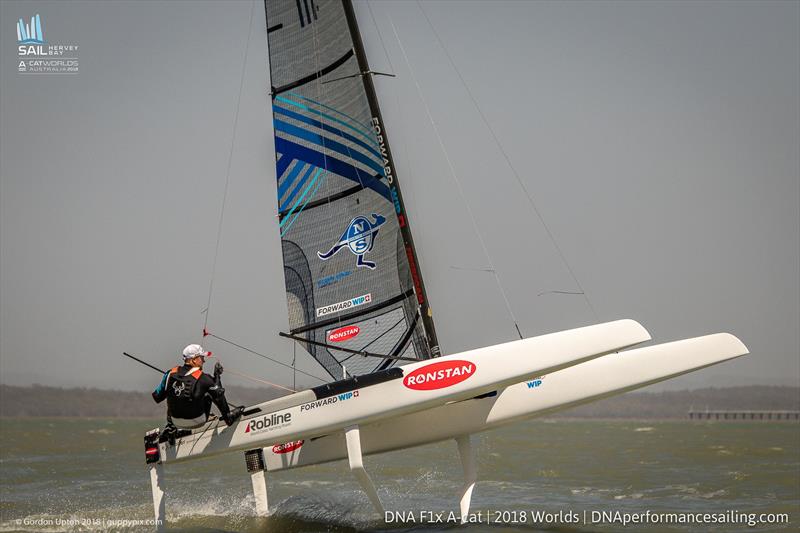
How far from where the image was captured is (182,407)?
6961mm

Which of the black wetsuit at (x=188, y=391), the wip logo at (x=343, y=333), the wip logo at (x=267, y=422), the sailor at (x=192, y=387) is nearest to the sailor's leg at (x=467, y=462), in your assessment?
the wip logo at (x=343, y=333)

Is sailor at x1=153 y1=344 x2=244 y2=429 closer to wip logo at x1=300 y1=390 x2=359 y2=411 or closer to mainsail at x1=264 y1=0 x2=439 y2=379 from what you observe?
wip logo at x1=300 y1=390 x2=359 y2=411

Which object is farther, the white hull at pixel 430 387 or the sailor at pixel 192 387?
the sailor at pixel 192 387

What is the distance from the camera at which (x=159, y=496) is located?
7043 mm

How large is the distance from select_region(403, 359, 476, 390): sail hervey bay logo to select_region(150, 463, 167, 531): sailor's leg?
217 centimetres

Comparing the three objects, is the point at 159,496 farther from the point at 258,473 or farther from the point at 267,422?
the point at 267,422

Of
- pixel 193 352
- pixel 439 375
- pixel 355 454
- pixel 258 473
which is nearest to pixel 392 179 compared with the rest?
pixel 439 375

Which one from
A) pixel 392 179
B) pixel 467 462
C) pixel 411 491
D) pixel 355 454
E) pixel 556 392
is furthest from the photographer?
pixel 411 491

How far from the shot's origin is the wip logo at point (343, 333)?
305 inches

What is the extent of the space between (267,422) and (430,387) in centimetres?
132

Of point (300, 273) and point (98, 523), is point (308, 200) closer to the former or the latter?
point (300, 273)

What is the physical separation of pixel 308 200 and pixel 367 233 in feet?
2.19

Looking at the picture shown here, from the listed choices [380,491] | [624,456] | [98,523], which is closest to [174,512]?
[98,523]

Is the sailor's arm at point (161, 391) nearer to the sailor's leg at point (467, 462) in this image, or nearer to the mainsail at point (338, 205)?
the mainsail at point (338, 205)
